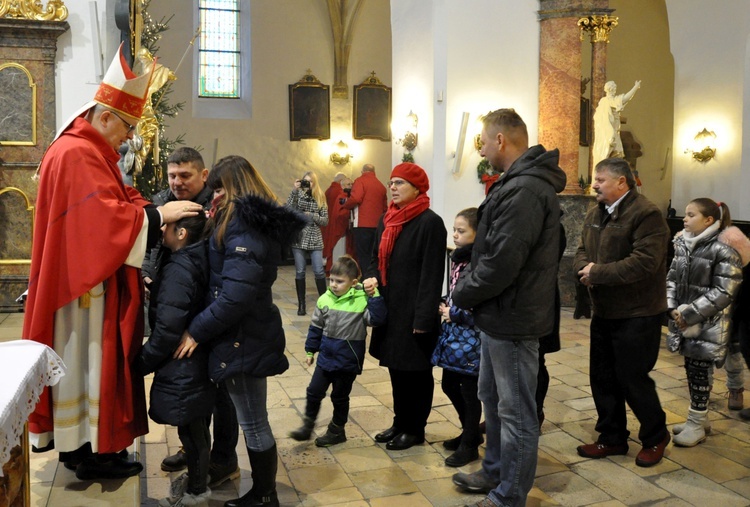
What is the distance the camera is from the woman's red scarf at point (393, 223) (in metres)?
4.32

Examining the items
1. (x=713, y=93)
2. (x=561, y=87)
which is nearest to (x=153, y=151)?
(x=561, y=87)

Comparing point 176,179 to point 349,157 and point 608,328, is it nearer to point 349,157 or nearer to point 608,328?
point 608,328

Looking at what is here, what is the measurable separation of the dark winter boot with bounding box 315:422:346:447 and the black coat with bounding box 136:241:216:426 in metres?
1.42

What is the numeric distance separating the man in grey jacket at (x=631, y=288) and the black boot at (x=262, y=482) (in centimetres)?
205

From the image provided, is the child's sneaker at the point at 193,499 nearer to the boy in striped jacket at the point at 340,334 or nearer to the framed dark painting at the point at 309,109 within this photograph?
the boy in striped jacket at the point at 340,334

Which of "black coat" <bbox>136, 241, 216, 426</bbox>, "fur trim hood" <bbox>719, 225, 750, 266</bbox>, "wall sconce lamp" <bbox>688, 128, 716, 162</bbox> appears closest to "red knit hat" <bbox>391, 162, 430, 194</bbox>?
"black coat" <bbox>136, 241, 216, 426</bbox>

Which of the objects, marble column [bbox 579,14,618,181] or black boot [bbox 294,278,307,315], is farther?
marble column [bbox 579,14,618,181]

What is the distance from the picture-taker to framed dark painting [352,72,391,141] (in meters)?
15.3

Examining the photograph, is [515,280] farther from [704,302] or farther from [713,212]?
[713,212]

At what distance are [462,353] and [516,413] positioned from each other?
79 centimetres

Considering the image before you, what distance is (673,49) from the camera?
12.0 m

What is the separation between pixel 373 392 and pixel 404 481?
68.6 inches

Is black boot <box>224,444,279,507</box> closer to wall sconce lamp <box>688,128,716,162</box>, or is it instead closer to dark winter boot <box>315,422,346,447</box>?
dark winter boot <box>315,422,346,447</box>

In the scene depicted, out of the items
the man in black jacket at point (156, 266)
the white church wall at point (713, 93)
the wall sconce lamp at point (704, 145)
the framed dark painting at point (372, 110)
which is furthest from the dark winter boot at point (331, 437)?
the framed dark painting at point (372, 110)
